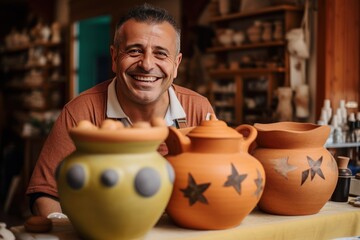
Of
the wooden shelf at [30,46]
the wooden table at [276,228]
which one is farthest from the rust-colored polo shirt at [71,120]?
the wooden shelf at [30,46]

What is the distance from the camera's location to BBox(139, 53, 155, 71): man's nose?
1.64m

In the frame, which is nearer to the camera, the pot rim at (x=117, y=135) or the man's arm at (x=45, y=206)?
the pot rim at (x=117, y=135)

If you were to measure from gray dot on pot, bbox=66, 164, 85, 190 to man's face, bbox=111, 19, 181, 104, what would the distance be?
0.67 meters

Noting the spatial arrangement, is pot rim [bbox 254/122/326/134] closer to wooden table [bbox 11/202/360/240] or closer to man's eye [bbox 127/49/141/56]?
wooden table [bbox 11/202/360/240]

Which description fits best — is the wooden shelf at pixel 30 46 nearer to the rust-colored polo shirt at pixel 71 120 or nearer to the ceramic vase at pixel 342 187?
the rust-colored polo shirt at pixel 71 120

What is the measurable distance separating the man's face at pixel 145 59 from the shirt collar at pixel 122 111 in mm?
93

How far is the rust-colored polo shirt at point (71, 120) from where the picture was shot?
171 cm

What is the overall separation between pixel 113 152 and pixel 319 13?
356 cm

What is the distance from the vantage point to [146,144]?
1011 mm

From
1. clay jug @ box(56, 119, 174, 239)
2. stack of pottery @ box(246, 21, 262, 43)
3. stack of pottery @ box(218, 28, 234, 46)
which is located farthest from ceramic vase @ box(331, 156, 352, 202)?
stack of pottery @ box(218, 28, 234, 46)

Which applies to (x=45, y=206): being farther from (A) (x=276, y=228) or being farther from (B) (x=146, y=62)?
(A) (x=276, y=228)

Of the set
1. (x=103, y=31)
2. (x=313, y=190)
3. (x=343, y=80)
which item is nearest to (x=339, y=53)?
(x=343, y=80)

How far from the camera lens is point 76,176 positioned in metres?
0.99

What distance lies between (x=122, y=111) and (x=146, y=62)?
324 millimetres
